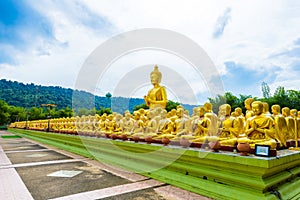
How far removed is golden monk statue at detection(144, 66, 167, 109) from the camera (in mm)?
7699

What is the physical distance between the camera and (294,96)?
2597cm

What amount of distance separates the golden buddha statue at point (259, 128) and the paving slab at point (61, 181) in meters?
2.37

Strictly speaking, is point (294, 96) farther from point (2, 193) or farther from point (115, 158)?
point (2, 193)

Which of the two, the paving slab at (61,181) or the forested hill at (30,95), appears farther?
the forested hill at (30,95)

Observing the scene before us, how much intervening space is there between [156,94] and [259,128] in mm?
4514

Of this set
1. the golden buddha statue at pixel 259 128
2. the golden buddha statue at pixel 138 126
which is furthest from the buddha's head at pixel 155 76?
the golden buddha statue at pixel 259 128

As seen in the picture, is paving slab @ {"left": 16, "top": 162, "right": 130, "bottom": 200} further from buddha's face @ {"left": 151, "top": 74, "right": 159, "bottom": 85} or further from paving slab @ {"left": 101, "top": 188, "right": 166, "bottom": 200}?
buddha's face @ {"left": 151, "top": 74, "right": 159, "bottom": 85}

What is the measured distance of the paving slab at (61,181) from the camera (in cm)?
363

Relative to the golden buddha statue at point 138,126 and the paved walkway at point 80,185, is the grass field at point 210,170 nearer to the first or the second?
the paved walkway at point 80,185

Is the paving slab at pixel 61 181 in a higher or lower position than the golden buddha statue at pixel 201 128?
lower

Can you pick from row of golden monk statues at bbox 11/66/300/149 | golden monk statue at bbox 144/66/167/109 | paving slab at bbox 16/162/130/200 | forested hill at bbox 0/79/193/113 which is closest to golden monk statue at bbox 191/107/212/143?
row of golden monk statues at bbox 11/66/300/149

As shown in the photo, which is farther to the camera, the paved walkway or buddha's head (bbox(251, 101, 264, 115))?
buddha's head (bbox(251, 101, 264, 115))

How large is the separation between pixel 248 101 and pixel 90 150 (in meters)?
5.30

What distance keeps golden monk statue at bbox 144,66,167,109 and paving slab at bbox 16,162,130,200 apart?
3053 mm
